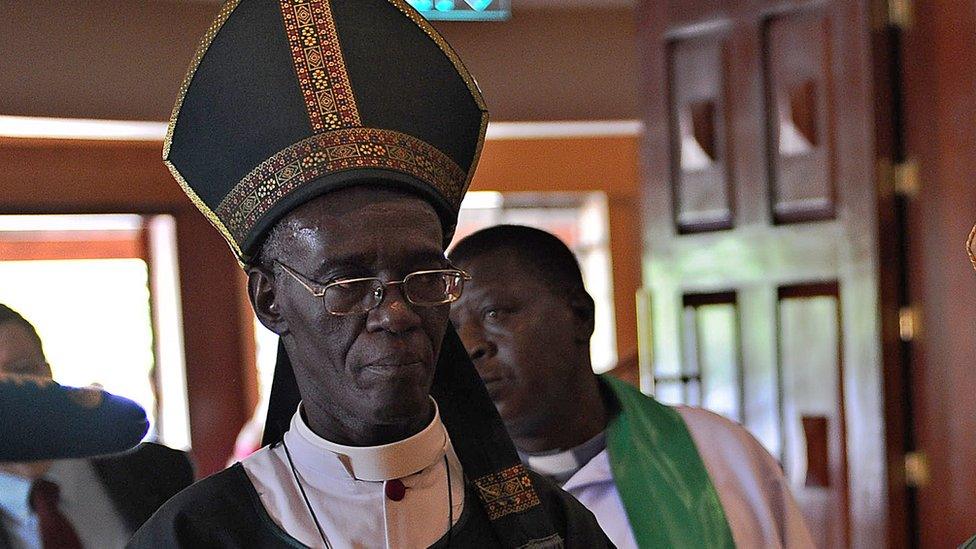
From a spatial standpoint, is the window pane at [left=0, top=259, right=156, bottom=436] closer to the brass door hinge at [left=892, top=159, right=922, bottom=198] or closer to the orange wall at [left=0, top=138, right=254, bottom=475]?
the orange wall at [left=0, top=138, right=254, bottom=475]

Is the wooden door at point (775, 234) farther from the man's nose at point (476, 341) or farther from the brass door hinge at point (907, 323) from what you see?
the man's nose at point (476, 341)

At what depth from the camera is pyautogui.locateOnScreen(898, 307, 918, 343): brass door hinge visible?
3.39m

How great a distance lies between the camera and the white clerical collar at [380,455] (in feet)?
5.00

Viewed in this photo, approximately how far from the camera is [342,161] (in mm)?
1489

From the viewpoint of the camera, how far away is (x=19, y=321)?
5.92 feet

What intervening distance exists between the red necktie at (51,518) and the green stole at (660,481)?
1.16 meters

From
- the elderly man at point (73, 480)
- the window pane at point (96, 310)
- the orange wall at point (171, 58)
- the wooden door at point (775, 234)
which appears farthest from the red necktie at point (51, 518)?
the window pane at point (96, 310)

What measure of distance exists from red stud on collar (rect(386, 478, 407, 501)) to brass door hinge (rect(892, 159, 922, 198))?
2.21m

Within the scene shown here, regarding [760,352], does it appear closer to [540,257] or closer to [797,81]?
[797,81]

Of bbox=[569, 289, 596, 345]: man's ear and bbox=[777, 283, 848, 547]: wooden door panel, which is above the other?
bbox=[569, 289, 596, 345]: man's ear

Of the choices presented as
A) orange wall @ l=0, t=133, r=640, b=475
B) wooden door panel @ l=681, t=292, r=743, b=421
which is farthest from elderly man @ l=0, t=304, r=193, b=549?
orange wall @ l=0, t=133, r=640, b=475

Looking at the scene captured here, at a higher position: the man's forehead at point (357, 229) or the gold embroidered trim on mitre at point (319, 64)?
the gold embroidered trim on mitre at point (319, 64)

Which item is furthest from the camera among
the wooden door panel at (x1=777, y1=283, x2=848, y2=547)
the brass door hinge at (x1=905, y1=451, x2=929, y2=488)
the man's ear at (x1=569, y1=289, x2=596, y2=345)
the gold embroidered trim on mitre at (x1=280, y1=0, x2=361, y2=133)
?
the wooden door panel at (x1=777, y1=283, x2=848, y2=547)

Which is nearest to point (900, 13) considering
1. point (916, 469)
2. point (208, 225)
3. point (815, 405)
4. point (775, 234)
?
point (775, 234)
